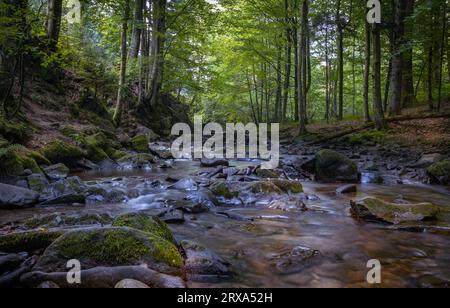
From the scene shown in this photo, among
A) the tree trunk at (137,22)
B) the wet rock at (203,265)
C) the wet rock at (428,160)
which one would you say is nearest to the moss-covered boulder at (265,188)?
the wet rock at (203,265)

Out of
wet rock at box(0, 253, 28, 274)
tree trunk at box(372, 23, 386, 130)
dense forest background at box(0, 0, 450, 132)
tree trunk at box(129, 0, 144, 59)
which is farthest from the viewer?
tree trunk at box(129, 0, 144, 59)

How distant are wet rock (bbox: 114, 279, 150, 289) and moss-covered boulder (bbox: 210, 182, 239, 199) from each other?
15.0 feet

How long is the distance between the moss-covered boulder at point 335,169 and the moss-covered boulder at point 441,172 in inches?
69.2

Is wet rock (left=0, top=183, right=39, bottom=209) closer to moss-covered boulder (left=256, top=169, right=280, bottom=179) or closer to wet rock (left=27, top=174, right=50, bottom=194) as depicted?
wet rock (left=27, top=174, right=50, bottom=194)

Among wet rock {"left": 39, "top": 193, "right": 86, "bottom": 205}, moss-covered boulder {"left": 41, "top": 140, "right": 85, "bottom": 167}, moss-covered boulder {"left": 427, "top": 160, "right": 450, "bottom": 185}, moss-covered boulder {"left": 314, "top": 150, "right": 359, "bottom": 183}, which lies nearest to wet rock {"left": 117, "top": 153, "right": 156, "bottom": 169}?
moss-covered boulder {"left": 41, "top": 140, "right": 85, "bottom": 167}

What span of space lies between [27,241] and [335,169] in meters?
7.80

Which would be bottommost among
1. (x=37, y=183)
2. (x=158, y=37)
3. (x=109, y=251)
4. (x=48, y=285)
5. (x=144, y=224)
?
(x=48, y=285)

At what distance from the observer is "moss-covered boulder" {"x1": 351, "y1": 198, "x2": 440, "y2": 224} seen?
540 centimetres

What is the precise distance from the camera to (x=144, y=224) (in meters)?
4.04

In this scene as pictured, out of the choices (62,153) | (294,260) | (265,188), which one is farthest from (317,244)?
(62,153)

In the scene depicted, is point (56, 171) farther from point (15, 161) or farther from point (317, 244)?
point (317, 244)

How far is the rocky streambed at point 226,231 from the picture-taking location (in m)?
3.25

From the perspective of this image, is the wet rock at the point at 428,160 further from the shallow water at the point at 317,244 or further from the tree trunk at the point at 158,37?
the tree trunk at the point at 158,37

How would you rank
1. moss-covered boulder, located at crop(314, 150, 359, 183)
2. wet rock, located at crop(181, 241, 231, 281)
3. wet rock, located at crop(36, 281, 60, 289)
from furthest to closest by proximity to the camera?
1. moss-covered boulder, located at crop(314, 150, 359, 183)
2. wet rock, located at crop(181, 241, 231, 281)
3. wet rock, located at crop(36, 281, 60, 289)
